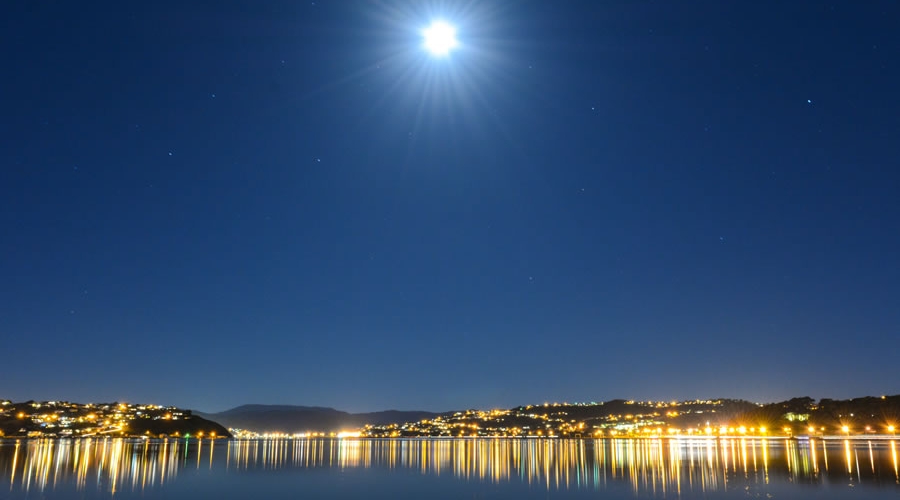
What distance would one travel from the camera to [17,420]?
600 feet

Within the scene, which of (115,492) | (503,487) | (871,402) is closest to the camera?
(115,492)

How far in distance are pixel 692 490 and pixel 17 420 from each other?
202816mm

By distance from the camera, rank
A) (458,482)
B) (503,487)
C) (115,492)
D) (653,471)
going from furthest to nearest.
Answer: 1. (653,471)
2. (458,482)
3. (503,487)
4. (115,492)

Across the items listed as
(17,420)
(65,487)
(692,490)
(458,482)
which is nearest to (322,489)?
(458,482)

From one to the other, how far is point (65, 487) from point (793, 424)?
8002 inches

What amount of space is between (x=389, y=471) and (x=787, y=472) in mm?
25700

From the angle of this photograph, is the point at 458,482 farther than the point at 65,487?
Yes

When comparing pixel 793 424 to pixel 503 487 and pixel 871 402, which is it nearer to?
pixel 871 402

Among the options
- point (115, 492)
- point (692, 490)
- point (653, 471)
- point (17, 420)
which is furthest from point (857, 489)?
point (17, 420)

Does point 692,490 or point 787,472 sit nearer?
point 692,490

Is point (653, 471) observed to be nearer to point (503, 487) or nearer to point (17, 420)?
point (503, 487)

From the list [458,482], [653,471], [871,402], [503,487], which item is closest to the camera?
[503,487]

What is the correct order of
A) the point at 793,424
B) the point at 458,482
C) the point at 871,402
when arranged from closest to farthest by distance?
the point at 458,482 < the point at 871,402 < the point at 793,424

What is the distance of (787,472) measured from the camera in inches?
1623
